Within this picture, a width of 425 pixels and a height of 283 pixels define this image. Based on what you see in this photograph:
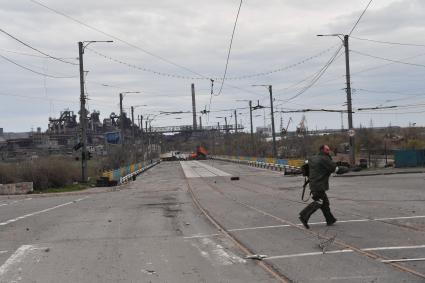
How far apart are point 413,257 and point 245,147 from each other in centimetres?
12846

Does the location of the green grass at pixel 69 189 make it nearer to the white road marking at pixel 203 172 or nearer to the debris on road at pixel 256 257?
the white road marking at pixel 203 172

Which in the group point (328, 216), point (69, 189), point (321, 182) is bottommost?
point (69, 189)

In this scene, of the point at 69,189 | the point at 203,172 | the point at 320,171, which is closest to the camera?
the point at 320,171

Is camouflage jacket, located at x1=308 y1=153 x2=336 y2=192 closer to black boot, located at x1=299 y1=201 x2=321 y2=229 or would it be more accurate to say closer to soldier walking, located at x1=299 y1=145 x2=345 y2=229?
soldier walking, located at x1=299 y1=145 x2=345 y2=229

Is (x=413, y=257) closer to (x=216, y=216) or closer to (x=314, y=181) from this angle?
(x=314, y=181)

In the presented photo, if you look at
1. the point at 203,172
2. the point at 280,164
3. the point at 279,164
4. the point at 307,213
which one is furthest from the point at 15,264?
the point at 203,172

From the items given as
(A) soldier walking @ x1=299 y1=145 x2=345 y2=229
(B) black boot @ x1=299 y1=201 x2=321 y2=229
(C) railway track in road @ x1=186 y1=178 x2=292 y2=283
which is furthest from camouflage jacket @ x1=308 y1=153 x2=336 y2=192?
(C) railway track in road @ x1=186 y1=178 x2=292 y2=283

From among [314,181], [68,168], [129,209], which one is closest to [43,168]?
[68,168]

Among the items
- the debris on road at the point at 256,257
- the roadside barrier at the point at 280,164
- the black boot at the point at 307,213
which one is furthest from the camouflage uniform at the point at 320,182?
the roadside barrier at the point at 280,164

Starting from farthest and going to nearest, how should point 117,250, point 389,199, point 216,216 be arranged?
point 389,199
point 216,216
point 117,250

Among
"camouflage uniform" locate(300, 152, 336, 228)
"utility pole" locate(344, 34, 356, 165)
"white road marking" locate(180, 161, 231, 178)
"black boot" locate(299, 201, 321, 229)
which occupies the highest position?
"utility pole" locate(344, 34, 356, 165)

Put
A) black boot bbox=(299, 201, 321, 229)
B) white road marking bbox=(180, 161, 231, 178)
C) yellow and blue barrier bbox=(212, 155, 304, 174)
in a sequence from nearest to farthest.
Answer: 1. black boot bbox=(299, 201, 321, 229)
2. yellow and blue barrier bbox=(212, 155, 304, 174)
3. white road marking bbox=(180, 161, 231, 178)

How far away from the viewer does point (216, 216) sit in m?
17.5

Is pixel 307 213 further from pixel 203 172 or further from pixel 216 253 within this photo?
pixel 203 172
